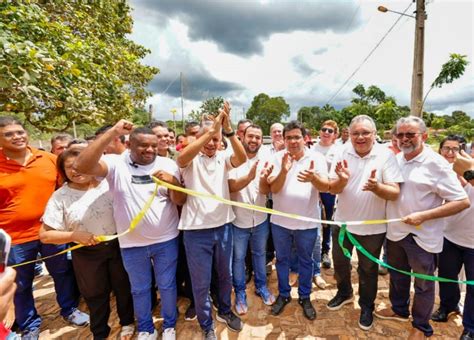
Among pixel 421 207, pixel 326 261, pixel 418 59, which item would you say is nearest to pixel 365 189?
pixel 421 207

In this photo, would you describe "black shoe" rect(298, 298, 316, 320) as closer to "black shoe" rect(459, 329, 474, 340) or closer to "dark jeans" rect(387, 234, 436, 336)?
"dark jeans" rect(387, 234, 436, 336)

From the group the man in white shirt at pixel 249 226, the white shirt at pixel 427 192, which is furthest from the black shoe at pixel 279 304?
the white shirt at pixel 427 192

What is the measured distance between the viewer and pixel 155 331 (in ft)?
9.15

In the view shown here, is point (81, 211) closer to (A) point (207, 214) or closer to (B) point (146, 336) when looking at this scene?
(A) point (207, 214)

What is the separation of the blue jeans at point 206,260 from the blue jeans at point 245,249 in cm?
32

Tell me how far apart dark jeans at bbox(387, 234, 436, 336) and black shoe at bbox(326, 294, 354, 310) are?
649 millimetres

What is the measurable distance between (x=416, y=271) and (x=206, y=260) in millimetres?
2073

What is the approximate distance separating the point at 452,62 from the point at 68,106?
39.4 feet

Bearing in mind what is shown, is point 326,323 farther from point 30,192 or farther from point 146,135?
point 30,192

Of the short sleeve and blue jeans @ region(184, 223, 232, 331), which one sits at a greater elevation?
the short sleeve

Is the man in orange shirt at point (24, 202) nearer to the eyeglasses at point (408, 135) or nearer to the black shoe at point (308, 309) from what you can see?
the black shoe at point (308, 309)

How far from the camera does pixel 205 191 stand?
8.34ft

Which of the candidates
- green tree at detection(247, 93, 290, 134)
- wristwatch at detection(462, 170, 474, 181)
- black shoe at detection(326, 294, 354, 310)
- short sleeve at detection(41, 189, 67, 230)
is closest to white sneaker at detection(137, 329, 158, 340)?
short sleeve at detection(41, 189, 67, 230)

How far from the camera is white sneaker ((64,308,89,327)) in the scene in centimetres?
310
